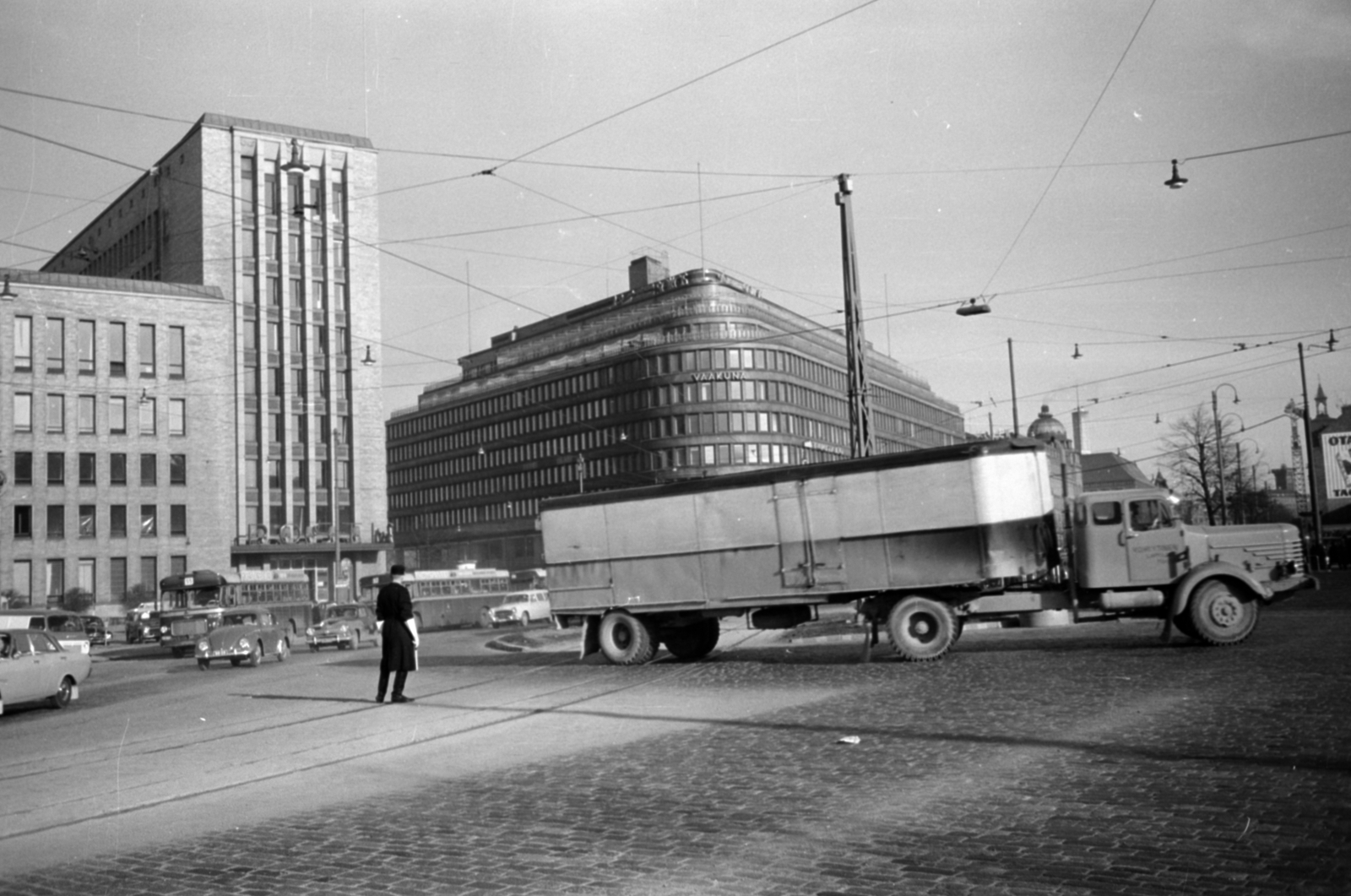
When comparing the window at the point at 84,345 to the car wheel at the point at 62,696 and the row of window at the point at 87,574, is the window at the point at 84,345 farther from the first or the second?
the car wheel at the point at 62,696

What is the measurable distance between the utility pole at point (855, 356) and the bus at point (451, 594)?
3401 centimetres

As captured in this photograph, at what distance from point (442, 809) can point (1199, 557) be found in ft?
46.2

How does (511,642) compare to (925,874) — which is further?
(511,642)

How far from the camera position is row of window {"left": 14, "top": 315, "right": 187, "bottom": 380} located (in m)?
66.4

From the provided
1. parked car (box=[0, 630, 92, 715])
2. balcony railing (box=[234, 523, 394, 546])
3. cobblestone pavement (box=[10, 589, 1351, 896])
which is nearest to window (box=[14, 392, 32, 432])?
balcony railing (box=[234, 523, 394, 546])

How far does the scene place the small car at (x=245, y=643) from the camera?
29.5 m

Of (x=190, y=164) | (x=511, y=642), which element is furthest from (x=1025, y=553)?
(x=190, y=164)

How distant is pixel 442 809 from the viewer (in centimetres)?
844

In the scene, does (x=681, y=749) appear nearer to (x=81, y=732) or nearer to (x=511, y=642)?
(x=81, y=732)

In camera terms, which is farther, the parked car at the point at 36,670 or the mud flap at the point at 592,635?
the mud flap at the point at 592,635

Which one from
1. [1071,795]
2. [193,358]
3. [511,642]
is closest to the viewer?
[1071,795]

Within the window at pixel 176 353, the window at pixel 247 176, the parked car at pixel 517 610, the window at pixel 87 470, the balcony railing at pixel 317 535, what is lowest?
the parked car at pixel 517 610

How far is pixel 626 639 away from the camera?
21.6m

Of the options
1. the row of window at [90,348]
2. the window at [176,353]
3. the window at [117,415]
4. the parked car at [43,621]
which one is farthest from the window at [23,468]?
the parked car at [43,621]
